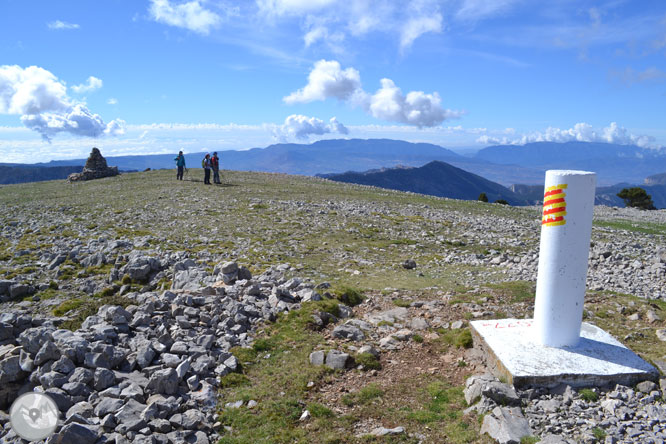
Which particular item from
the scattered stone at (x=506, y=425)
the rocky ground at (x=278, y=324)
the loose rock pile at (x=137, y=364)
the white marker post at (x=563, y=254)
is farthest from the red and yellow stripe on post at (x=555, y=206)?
the loose rock pile at (x=137, y=364)

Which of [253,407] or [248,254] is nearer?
[253,407]

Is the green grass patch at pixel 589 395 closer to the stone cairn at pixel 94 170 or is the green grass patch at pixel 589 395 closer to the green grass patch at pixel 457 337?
the green grass patch at pixel 457 337

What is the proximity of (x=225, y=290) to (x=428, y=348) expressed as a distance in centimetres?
658

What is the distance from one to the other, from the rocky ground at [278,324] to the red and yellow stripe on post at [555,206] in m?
3.39

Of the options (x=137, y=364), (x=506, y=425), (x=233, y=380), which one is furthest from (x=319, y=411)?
(x=137, y=364)

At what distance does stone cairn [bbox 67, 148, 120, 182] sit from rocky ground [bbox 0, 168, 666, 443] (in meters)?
35.5

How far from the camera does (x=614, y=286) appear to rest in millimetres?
15156

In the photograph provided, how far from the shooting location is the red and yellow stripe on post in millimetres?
8648

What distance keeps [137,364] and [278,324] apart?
3862 mm

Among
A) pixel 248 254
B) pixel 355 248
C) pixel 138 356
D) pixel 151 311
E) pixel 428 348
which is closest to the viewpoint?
pixel 138 356

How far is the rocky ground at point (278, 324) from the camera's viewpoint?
7625 millimetres

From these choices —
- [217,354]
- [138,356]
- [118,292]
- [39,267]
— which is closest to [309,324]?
[217,354]

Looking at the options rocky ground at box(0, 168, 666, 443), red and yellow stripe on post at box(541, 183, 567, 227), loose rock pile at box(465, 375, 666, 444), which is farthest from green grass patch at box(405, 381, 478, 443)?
red and yellow stripe on post at box(541, 183, 567, 227)

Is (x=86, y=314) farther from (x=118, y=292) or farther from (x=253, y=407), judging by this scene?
(x=253, y=407)
